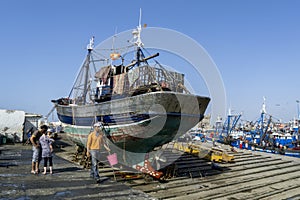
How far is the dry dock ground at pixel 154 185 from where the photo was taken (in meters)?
7.12

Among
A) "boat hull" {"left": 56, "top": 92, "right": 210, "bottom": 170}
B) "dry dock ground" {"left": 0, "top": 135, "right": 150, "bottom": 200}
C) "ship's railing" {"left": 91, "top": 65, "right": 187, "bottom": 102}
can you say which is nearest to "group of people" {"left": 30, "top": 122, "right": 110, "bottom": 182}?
"dry dock ground" {"left": 0, "top": 135, "right": 150, "bottom": 200}

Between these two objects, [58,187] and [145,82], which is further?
[145,82]

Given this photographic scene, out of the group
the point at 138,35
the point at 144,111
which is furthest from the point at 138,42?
the point at 144,111

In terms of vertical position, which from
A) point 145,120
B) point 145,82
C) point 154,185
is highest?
point 145,82

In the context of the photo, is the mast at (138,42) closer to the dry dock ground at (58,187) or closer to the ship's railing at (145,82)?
the ship's railing at (145,82)

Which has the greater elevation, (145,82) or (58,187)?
(145,82)

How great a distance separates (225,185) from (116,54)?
10.1 meters

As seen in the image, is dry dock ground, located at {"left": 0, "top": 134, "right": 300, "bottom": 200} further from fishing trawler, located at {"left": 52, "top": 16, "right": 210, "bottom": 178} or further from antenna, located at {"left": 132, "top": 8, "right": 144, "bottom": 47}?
antenna, located at {"left": 132, "top": 8, "right": 144, "bottom": 47}

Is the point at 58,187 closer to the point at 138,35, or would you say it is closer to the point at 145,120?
the point at 145,120

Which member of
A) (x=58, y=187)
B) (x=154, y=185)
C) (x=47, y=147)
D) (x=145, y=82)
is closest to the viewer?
(x=58, y=187)

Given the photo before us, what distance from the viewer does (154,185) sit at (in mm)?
8844

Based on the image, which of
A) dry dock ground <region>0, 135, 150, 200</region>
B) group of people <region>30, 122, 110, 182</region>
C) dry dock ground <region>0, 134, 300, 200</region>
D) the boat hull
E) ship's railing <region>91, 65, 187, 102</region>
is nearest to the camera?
dry dock ground <region>0, 135, 150, 200</region>

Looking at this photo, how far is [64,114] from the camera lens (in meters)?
17.3

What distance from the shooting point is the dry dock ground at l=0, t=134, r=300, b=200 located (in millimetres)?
7118
